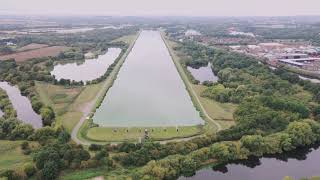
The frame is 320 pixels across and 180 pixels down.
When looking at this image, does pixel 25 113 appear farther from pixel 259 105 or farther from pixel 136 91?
pixel 259 105

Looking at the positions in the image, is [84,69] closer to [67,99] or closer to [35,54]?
[35,54]

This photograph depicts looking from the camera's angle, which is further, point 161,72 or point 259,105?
point 161,72

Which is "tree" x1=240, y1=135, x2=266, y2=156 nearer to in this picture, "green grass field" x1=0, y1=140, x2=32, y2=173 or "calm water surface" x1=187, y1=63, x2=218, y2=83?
"green grass field" x1=0, y1=140, x2=32, y2=173

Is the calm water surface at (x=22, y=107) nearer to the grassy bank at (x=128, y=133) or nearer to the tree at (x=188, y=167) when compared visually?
the grassy bank at (x=128, y=133)

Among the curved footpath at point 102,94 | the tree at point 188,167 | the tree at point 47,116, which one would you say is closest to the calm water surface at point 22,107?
the tree at point 47,116

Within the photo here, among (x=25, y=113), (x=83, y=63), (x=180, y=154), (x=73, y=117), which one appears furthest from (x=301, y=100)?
(x=83, y=63)

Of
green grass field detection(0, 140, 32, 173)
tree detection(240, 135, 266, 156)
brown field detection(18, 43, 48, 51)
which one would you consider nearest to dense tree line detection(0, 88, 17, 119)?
green grass field detection(0, 140, 32, 173)
